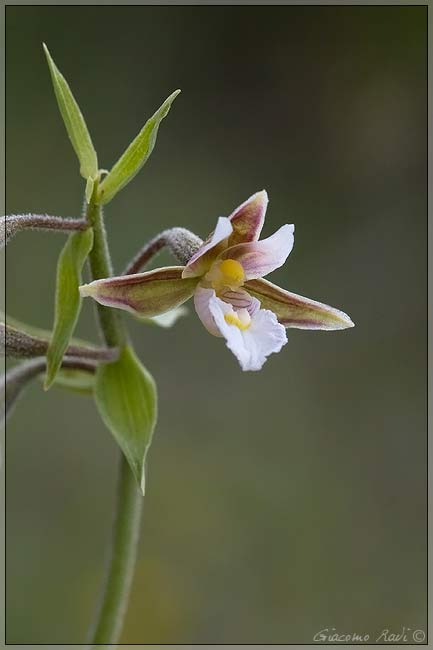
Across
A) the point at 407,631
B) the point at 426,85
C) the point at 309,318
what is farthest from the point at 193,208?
the point at 309,318

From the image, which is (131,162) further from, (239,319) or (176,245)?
(239,319)

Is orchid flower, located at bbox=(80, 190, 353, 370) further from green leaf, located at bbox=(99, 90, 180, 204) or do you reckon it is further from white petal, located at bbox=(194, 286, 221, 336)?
green leaf, located at bbox=(99, 90, 180, 204)

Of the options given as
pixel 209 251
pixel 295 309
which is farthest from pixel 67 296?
pixel 295 309

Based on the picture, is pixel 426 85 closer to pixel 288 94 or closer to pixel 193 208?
pixel 288 94

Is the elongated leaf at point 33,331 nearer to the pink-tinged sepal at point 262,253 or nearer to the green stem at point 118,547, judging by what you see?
the green stem at point 118,547

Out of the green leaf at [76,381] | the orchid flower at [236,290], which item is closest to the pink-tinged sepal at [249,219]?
the orchid flower at [236,290]
